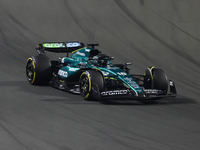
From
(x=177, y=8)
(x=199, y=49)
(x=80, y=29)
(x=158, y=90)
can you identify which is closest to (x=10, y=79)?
(x=158, y=90)

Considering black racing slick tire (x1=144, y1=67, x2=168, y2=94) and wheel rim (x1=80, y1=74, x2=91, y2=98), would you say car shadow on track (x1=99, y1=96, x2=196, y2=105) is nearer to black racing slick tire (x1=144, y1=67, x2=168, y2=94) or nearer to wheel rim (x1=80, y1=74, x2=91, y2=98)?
black racing slick tire (x1=144, y1=67, x2=168, y2=94)

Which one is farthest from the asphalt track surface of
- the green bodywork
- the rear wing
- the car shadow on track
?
the rear wing

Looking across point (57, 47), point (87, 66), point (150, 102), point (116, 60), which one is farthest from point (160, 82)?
point (116, 60)

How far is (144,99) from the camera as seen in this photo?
11703 millimetres

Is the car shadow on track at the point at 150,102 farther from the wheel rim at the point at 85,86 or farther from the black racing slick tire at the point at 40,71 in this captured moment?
the black racing slick tire at the point at 40,71

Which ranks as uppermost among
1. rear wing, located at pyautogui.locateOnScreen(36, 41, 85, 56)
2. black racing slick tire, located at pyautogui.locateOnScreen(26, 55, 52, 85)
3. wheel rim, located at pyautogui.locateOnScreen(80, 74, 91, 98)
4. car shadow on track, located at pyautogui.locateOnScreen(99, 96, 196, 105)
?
rear wing, located at pyautogui.locateOnScreen(36, 41, 85, 56)

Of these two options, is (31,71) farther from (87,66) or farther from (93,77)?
(93,77)

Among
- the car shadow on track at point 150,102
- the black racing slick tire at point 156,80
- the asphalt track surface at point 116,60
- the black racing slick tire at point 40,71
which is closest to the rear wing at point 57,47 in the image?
the black racing slick tire at point 40,71

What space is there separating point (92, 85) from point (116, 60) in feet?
24.5

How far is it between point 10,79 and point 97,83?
4.23 metres

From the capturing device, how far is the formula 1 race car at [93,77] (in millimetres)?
10867

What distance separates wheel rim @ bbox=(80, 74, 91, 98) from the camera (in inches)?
435

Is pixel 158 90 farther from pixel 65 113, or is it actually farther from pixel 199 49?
pixel 199 49

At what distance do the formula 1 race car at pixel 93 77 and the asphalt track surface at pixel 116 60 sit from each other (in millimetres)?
297
